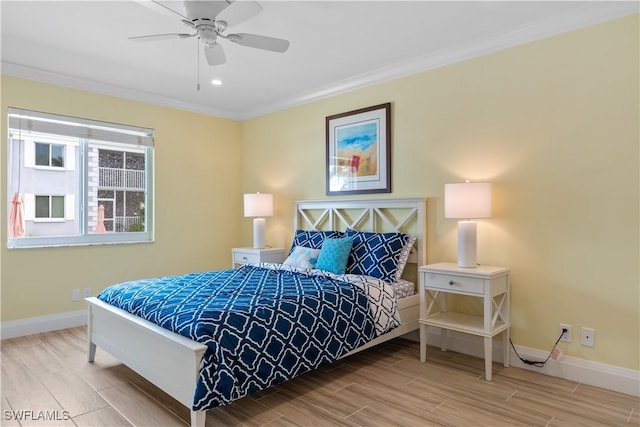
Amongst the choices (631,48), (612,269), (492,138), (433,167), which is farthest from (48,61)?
(612,269)

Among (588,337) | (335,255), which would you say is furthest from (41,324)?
(588,337)

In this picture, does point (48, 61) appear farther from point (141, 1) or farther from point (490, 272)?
point (490, 272)

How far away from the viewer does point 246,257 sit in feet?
15.4

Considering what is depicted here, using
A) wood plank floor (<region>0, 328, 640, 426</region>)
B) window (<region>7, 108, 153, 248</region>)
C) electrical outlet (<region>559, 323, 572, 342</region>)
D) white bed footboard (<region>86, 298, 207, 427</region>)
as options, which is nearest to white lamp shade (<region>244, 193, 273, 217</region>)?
window (<region>7, 108, 153, 248</region>)

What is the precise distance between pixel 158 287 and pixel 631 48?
360 centimetres

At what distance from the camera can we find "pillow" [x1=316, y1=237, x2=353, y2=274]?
3484mm

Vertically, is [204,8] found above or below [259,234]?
above

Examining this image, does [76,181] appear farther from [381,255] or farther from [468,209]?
[468,209]

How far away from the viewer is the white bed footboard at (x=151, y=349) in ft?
6.60

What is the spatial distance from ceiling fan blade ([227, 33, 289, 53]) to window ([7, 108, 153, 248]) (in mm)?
2508

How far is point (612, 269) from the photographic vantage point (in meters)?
2.61

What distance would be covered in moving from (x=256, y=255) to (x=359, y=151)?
5.52 ft

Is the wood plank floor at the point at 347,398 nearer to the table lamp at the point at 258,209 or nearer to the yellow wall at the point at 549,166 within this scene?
the yellow wall at the point at 549,166

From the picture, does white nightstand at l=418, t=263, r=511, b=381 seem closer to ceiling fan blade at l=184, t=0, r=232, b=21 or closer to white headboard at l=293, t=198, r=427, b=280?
white headboard at l=293, t=198, r=427, b=280
